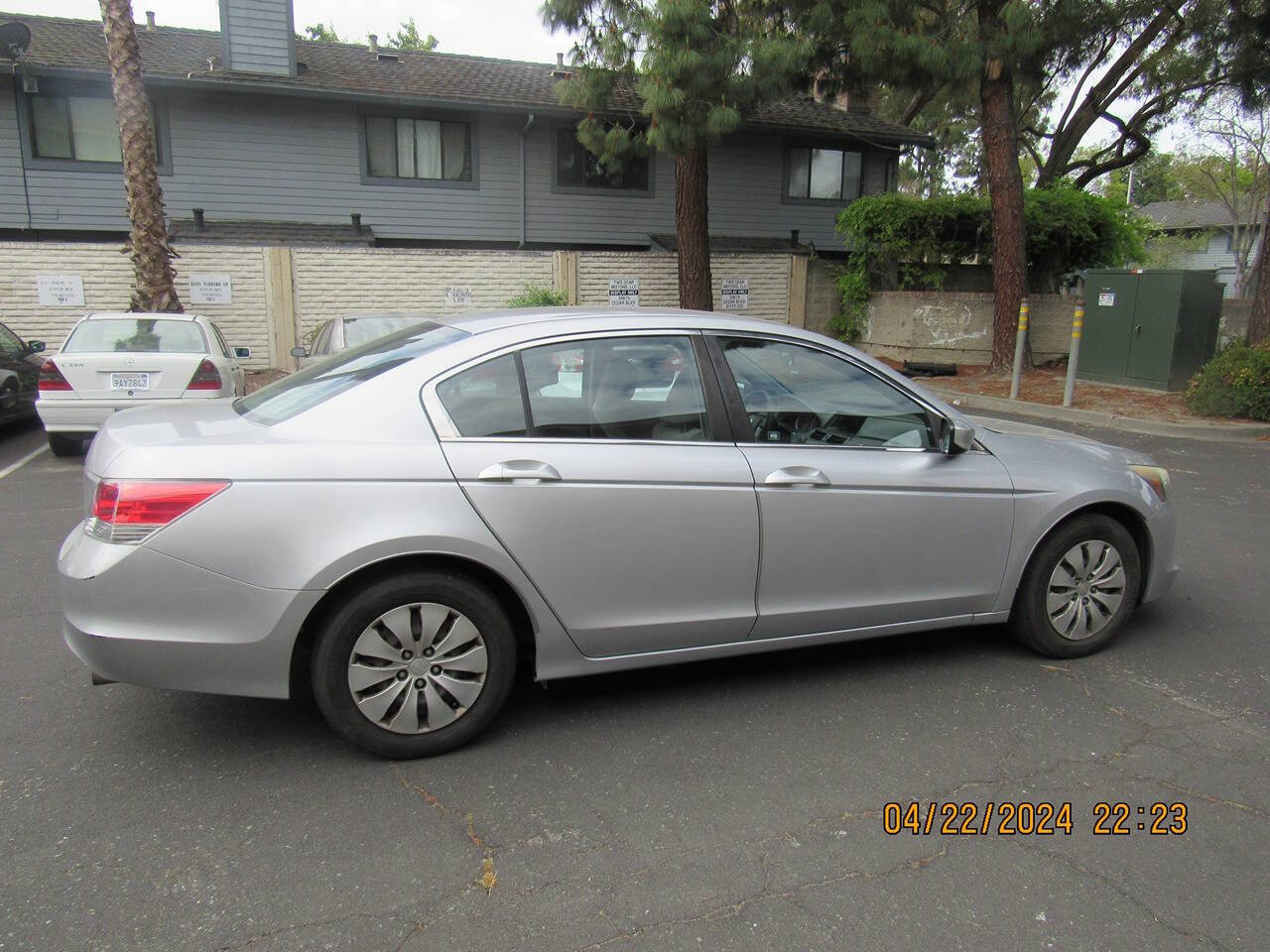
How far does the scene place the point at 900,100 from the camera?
27.0m

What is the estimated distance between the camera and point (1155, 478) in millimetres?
4438

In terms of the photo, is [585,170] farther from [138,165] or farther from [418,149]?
[138,165]

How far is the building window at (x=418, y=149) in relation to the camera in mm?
18281

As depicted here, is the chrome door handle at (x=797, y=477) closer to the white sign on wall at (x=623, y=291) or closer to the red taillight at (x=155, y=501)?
the red taillight at (x=155, y=501)

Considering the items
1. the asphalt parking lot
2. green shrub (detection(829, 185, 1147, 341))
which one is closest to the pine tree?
green shrub (detection(829, 185, 1147, 341))

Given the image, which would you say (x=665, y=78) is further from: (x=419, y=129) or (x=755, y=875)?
(x=755, y=875)

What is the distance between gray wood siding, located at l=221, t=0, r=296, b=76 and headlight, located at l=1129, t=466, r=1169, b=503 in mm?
17620

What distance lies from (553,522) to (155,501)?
4.30 feet

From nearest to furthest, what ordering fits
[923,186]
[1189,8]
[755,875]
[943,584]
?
1. [755,875]
2. [943,584]
3. [1189,8]
4. [923,186]

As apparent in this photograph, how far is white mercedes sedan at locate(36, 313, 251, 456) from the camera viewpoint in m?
8.61

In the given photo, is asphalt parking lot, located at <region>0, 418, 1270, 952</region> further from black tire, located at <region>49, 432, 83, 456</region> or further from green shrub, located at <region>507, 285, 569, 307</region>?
green shrub, located at <region>507, 285, 569, 307</region>

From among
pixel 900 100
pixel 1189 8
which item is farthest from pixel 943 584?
pixel 900 100

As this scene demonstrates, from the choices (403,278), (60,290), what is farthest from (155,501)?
(60,290)

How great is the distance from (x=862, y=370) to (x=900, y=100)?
2627 cm
